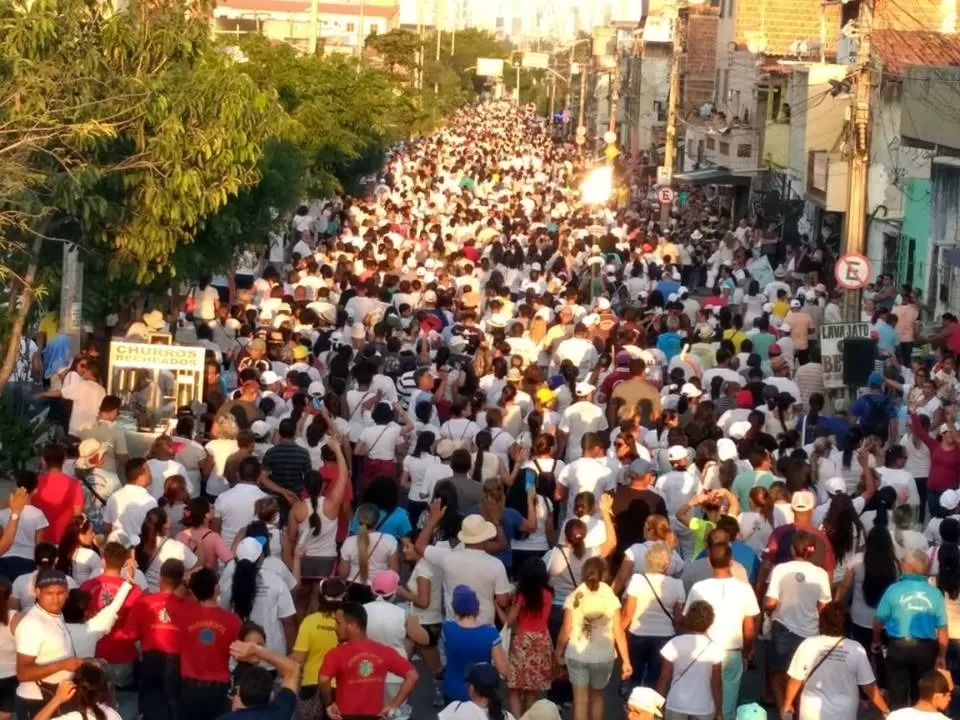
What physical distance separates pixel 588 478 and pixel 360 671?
4.58 meters

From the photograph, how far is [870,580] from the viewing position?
11.8 meters

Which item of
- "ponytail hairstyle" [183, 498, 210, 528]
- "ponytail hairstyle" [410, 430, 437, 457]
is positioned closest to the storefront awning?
"ponytail hairstyle" [410, 430, 437, 457]

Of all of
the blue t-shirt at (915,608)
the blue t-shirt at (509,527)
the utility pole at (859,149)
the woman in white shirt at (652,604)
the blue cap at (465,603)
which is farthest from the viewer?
the utility pole at (859,149)

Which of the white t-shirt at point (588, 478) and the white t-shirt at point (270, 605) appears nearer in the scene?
the white t-shirt at point (270, 605)

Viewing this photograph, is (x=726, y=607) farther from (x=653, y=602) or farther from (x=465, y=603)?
(x=465, y=603)

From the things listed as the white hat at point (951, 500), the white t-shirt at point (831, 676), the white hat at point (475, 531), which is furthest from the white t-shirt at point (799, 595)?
the white hat at point (951, 500)

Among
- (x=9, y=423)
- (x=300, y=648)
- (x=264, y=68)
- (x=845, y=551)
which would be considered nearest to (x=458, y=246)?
(x=264, y=68)

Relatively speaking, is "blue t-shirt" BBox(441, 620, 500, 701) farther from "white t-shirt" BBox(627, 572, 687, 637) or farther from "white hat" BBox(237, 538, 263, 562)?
"white hat" BBox(237, 538, 263, 562)

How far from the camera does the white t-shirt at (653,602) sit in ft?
36.4

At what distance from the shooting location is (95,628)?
32.7ft

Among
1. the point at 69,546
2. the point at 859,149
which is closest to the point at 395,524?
the point at 69,546

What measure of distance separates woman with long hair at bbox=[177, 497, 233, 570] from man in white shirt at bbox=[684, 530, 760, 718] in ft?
8.83

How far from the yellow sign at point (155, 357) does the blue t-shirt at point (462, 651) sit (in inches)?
269

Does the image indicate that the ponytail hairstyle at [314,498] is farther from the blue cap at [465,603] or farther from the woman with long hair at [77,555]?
the blue cap at [465,603]
